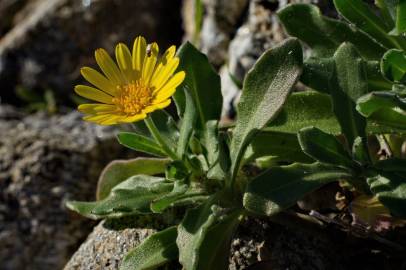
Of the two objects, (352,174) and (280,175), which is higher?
(280,175)

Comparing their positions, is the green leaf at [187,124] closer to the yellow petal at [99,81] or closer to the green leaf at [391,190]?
the yellow petal at [99,81]

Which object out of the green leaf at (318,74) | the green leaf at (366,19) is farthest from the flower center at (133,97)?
the green leaf at (366,19)

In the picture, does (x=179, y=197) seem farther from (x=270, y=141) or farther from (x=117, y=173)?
(x=117, y=173)

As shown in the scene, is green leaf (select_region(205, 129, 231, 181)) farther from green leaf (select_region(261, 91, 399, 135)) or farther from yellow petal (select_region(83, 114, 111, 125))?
yellow petal (select_region(83, 114, 111, 125))

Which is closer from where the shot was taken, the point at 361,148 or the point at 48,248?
the point at 361,148

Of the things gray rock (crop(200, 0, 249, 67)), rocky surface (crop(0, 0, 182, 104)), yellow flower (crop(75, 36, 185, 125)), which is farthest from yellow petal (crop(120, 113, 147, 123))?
rocky surface (crop(0, 0, 182, 104))

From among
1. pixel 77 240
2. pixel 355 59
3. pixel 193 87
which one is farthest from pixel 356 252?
pixel 77 240

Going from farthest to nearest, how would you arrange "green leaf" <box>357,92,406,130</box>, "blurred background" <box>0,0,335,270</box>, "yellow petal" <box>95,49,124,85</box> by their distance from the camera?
"blurred background" <box>0,0,335,270</box> → "yellow petal" <box>95,49,124,85</box> → "green leaf" <box>357,92,406,130</box>

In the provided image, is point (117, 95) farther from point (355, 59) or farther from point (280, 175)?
point (355, 59)
